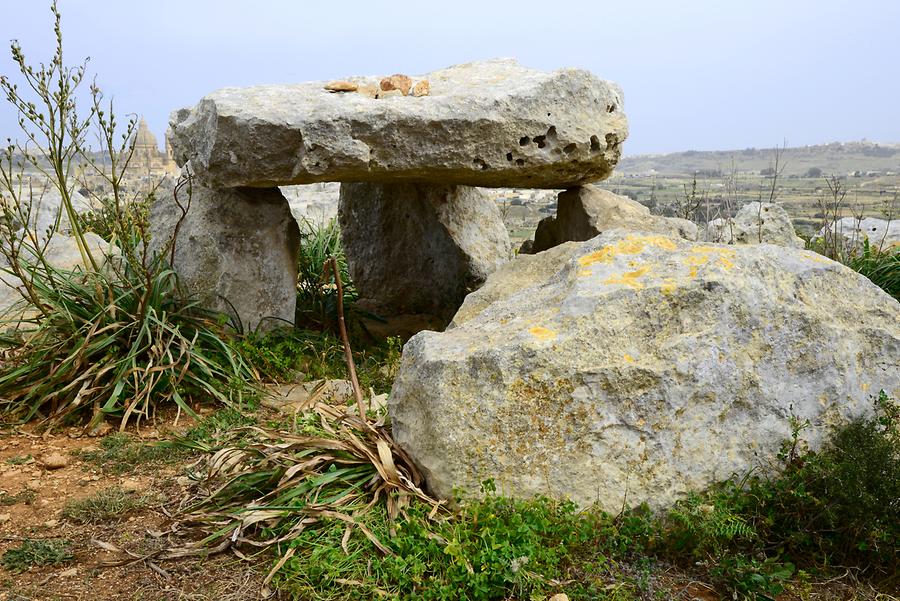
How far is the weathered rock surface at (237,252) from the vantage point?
6.30 meters

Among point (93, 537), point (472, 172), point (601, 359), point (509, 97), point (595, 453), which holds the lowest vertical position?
point (93, 537)

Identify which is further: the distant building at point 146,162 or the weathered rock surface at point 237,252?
the distant building at point 146,162

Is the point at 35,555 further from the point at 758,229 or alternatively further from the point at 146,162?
the point at 146,162

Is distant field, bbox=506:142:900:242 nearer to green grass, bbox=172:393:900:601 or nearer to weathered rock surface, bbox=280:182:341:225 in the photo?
weathered rock surface, bbox=280:182:341:225

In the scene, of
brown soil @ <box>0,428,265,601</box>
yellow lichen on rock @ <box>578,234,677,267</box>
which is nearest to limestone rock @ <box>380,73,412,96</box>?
yellow lichen on rock @ <box>578,234,677,267</box>

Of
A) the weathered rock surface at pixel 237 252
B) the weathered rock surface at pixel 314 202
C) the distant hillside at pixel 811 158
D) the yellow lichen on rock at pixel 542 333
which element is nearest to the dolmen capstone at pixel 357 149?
the weathered rock surface at pixel 237 252

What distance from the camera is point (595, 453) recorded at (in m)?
3.61

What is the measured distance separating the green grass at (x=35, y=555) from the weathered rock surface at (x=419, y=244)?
4263 mm

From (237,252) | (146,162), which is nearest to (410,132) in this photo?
(237,252)

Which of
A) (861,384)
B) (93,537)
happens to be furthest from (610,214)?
(93,537)

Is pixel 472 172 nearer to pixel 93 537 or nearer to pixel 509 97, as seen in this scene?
pixel 509 97

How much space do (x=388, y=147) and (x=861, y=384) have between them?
3.26 meters

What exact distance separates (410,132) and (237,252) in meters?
1.65

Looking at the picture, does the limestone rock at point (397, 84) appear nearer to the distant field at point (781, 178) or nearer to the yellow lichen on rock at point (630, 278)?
the yellow lichen on rock at point (630, 278)
